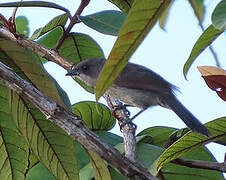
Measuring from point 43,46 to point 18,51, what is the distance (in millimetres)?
597

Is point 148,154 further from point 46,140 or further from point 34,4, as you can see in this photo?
point 34,4

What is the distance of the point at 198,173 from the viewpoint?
1.79m

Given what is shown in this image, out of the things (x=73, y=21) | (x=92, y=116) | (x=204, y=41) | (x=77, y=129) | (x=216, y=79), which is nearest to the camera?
(x=77, y=129)

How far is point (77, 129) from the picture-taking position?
1.36 m

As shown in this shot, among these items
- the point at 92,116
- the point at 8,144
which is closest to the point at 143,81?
the point at 92,116

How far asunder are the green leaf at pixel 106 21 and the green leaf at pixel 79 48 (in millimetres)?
454

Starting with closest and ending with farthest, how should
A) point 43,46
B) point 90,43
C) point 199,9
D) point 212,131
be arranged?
point 199,9 < point 212,131 < point 43,46 < point 90,43

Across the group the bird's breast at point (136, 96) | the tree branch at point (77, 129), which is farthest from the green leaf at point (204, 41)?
the bird's breast at point (136, 96)

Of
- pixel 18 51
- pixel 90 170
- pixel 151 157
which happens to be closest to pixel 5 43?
pixel 18 51

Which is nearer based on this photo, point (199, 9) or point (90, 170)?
point (199, 9)

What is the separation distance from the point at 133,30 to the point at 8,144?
1.09 metres

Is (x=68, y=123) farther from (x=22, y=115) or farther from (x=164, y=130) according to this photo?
(x=164, y=130)

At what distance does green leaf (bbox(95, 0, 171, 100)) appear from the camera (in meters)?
1.06

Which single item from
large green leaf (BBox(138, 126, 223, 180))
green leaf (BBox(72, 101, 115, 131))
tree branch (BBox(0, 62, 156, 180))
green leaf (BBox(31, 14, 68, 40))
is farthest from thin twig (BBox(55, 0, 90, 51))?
tree branch (BBox(0, 62, 156, 180))
